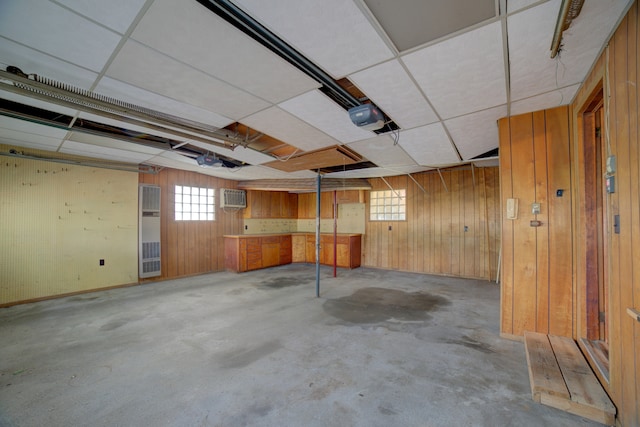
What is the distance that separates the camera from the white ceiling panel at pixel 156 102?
212 centimetres

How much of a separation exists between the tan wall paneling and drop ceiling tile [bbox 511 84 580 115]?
6.08 meters

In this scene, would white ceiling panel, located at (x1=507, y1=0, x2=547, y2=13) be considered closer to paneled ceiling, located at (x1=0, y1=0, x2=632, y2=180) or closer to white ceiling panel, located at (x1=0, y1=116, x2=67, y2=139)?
paneled ceiling, located at (x1=0, y1=0, x2=632, y2=180)

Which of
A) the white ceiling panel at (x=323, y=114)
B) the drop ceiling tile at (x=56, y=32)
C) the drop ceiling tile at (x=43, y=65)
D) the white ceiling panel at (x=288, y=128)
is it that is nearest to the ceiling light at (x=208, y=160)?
the white ceiling panel at (x=288, y=128)

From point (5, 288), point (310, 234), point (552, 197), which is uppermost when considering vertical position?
point (552, 197)

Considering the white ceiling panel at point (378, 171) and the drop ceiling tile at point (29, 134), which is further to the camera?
the white ceiling panel at point (378, 171)

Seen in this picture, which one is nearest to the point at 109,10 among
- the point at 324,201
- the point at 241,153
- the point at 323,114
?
the point at 323,114

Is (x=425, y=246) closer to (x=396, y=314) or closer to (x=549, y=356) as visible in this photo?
(x=396, y=314)

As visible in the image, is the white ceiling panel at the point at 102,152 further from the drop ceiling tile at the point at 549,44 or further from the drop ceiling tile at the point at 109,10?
the drop ceiling tile at the point at 549,44

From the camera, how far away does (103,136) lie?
3.25 m

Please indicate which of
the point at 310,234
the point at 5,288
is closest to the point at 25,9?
the point at 5,288

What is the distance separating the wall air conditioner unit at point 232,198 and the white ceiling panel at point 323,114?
4.01 m

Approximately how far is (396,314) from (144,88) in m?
3.69

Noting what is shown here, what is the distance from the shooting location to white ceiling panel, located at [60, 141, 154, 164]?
3713 millimetres

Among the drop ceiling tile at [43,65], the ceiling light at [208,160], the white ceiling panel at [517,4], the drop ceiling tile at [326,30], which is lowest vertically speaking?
→ the ceiling light at [208,160]
